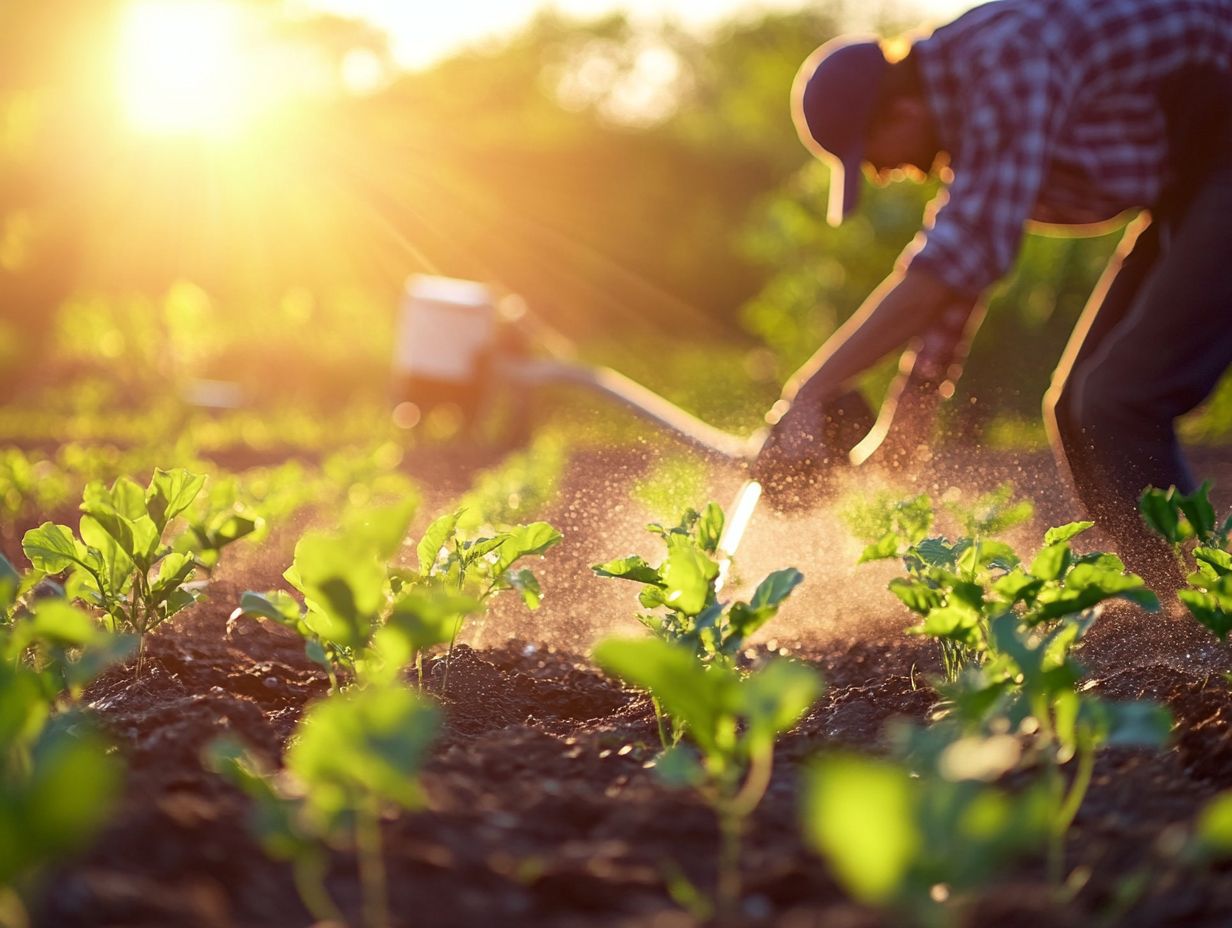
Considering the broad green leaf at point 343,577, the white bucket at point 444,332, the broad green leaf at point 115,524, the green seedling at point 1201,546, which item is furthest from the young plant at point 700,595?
the white bucket at point 444,332

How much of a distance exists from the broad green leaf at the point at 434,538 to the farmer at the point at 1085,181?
1.12m

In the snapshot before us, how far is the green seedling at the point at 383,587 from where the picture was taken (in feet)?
4.45

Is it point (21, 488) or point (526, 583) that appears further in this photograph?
point (21, 488)

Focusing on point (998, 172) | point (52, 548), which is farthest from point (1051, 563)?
point (998, 172)

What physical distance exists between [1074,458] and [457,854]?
2.49 metres

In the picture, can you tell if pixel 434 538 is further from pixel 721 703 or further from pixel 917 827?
pixel 917 827

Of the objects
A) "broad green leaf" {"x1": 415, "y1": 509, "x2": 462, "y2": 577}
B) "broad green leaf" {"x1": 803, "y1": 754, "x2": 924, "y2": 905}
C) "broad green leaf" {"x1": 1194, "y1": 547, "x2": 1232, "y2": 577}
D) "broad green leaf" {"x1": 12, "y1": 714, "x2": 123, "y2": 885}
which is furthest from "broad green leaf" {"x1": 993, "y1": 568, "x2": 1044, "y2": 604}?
"broad green leaf" {"x1": 12, "y1": 714, "x2": 123, "y2": 885}

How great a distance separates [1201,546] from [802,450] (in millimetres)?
1045

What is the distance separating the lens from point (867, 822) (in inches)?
33.1

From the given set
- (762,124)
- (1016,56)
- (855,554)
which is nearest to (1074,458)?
(855,554)

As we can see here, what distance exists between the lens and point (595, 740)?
195cm

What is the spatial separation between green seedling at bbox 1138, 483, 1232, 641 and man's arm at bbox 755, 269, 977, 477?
0.88m

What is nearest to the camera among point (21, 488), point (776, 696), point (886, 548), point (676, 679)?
point (776, 696)

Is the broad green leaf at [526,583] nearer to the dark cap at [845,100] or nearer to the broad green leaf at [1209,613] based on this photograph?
the broad green leaf at [1209,613]
